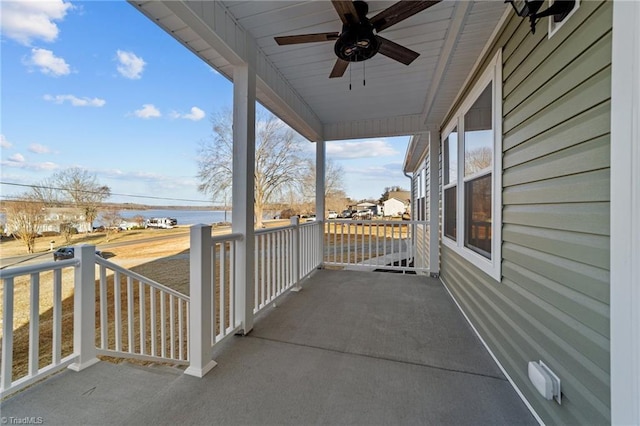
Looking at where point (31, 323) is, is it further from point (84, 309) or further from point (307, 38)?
point (307, 38)

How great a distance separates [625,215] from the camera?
82cm

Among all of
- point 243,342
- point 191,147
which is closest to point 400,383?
point 243,342

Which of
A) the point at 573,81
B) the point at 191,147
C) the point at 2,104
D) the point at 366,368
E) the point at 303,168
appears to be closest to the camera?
the point at 573,81

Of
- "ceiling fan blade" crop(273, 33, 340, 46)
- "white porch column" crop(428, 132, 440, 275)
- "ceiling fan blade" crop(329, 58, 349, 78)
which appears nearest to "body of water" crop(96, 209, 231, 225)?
"ceiling fan blade" crop(273, 33, 340, 46)

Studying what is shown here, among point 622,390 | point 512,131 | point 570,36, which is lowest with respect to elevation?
point 622,390

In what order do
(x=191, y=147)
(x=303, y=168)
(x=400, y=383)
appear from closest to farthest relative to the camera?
(x=400, y=383) → (x=191, y=147) → (x=303, y=168)

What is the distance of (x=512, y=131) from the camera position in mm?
1683

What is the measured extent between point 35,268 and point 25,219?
0.43 meters

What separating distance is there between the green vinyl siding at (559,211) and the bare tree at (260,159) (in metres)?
4.80

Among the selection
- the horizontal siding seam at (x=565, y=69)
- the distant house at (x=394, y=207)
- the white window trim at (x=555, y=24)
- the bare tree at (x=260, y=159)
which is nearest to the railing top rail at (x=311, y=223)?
the bare tree at (x=260, y=159)

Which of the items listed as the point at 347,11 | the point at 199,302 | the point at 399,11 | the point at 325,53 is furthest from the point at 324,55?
the point at 199,302

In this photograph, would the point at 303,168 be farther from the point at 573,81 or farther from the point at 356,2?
the point at 573,81

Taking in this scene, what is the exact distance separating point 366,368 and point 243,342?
1.05 m

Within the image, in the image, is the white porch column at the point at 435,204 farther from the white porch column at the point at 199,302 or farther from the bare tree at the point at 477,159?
the white porch column at the point at 199,302
